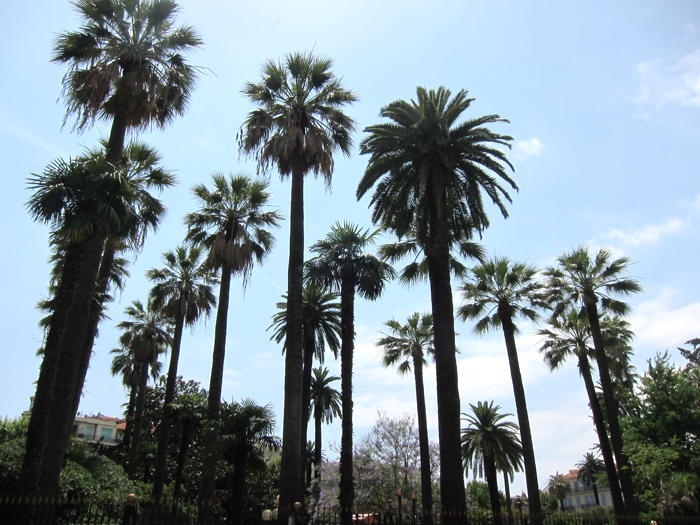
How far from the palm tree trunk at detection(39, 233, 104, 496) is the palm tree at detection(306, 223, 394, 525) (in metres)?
9.52

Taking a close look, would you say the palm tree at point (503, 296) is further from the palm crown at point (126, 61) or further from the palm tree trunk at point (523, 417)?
the palm crown at point (126, 61)

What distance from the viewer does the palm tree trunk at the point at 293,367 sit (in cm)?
1519

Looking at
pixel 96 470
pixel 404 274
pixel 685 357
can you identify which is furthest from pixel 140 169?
pixel 685 357

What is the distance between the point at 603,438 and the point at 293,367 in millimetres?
20991

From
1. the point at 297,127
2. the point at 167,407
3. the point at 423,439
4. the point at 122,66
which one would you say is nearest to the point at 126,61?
the point at 122,66

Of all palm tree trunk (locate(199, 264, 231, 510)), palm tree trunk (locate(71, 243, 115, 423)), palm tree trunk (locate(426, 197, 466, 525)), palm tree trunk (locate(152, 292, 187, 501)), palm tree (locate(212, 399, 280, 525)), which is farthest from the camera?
palm tree trunk (locate(152, 292, 187, 501))

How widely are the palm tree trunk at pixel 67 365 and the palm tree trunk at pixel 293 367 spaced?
5.66 m

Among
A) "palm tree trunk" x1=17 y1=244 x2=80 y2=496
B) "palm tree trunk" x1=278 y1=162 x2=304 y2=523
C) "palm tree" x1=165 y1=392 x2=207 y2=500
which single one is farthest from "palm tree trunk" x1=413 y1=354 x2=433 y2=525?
"palm tree trunk" x1=17 y1=244 x2=80 y2=496

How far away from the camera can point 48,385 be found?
12445 millimetres

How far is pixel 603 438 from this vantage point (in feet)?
93.9

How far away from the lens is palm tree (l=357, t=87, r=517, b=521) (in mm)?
17609

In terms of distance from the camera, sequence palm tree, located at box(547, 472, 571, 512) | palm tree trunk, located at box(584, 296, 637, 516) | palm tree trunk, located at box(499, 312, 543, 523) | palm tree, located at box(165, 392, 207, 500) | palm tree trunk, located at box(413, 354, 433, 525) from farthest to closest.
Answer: palm tree, located at box(547, 472, 571, 512)
palm tree trunk, located at box(413, 354, 433, 525)
palm tree, located at box(165, 392, 207, 500)
palm tree trunk, located at box(584, 296, 637, 516)
palm tree trunk, located at box(499, 312, 543, 523)

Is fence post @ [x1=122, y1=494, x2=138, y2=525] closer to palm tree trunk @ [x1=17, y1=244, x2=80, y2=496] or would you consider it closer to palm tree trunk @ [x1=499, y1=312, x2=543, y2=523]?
palm tree trunk @ [x1=17, y1=244, x2=80, y2=496]

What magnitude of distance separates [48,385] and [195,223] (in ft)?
48.2
